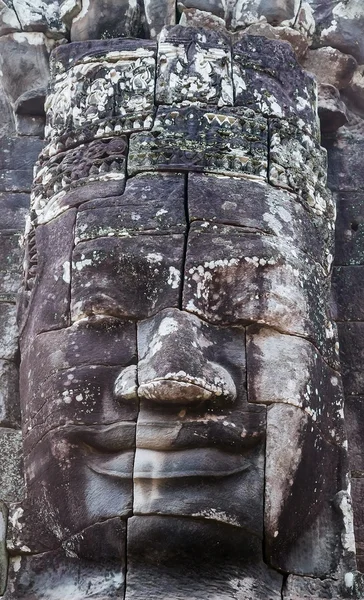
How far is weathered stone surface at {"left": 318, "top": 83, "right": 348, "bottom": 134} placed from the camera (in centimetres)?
714

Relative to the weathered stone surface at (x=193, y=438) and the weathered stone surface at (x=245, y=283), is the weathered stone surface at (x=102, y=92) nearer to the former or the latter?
the weathered stone surface at (x=245, y=283)

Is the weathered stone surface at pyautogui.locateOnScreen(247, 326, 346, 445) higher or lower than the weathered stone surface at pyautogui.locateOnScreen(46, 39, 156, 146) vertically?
lower

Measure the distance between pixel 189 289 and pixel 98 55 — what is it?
1.65 m

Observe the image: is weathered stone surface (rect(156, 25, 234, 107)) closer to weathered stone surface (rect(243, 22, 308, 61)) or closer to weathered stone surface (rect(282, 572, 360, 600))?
weathered stone surface (rect(243, 22, 308, 61))

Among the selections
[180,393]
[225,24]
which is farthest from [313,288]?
[225,24]

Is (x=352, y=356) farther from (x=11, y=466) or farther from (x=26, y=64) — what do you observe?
(x=26, y=64)

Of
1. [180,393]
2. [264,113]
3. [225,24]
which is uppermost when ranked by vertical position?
[225,24]

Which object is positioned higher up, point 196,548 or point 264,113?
point 264,113

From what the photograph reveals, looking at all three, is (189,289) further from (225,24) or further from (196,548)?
(225,24)

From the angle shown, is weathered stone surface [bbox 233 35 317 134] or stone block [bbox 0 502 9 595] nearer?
stone block [bbox 0 502 9 595]

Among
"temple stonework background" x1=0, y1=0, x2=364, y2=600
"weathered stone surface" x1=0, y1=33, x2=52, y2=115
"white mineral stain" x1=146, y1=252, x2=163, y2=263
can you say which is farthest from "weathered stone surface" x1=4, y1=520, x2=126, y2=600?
"weathered stone surface" x1=0, y1=33, x2=52, y2=115

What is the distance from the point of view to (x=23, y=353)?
19.4 ft

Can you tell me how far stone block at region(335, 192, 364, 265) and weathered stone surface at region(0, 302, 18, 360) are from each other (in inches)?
76.0

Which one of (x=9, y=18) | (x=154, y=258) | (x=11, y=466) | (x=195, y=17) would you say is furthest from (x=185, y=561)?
(x=9, y=18)
